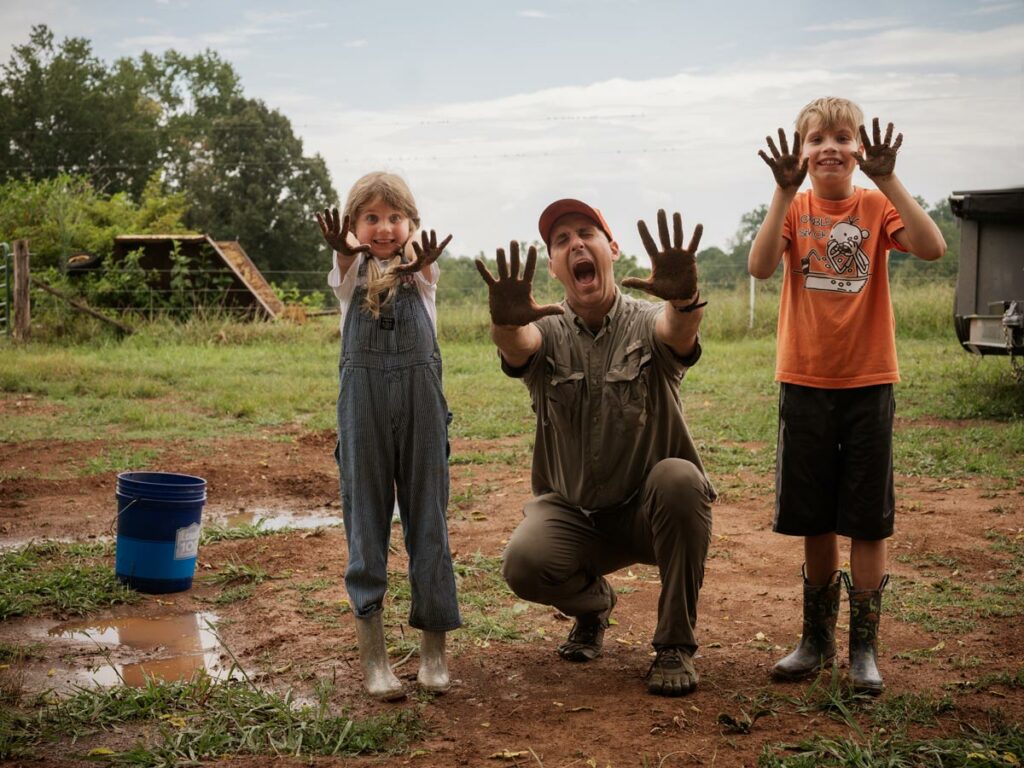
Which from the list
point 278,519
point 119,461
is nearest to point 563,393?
point 278,519

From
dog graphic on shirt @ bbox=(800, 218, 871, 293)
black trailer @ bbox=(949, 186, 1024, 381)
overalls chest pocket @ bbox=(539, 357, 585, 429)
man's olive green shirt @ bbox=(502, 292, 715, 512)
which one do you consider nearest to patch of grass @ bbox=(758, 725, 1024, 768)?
man's olive green shirt @ bbox=(502, 292, 715, 512)

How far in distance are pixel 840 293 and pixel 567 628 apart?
68.0 inches

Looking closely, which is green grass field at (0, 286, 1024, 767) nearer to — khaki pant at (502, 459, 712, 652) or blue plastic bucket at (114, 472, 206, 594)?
blue plastic bucket at (114, 472, 206, 594)

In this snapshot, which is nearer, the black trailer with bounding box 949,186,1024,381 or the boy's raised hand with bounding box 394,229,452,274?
the boy's raised hand with bounding box 394,229,452,274

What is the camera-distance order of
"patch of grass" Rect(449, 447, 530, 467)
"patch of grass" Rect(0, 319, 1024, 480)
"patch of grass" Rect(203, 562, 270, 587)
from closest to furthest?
1. "patch of grass" Rect(203, 562, 270, 587)
2. "patch of grass" Rect(449, 447, 530, 467)
3. "patch of grass" Rect(0, 319, 1024, 480)

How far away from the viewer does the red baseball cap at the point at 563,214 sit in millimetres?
3791

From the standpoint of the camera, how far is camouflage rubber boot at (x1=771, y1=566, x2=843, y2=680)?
145 inches

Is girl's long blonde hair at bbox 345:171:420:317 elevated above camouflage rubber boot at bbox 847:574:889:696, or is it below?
above

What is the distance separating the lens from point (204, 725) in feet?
10.7

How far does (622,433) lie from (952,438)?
5215 millimetres

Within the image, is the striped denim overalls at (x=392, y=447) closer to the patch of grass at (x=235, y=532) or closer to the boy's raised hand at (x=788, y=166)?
the boy's raised hand at (x=788, y=166)

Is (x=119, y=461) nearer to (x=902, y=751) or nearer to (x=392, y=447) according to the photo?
(x=392, y=447)

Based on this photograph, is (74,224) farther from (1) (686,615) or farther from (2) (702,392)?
(1) (686,615)

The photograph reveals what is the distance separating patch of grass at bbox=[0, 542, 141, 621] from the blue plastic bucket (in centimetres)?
11
